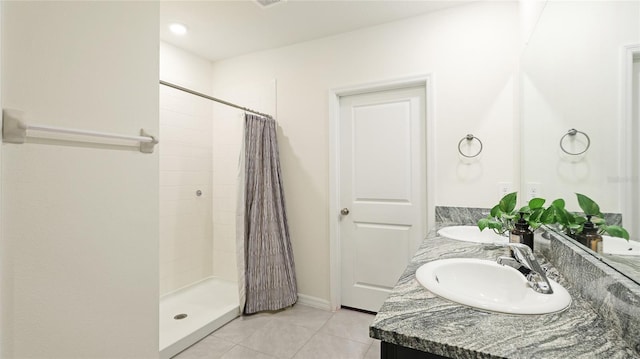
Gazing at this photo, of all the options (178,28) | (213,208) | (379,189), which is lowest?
(213,208)

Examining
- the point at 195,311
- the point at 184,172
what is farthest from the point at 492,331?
the point at 184,172

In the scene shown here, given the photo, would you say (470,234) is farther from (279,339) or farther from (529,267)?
(279,339)

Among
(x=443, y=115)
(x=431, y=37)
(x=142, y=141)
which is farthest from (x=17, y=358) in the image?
(x=431, y=37)

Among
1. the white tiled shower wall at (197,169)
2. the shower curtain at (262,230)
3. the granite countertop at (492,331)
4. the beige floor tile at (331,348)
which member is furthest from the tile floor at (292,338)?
the granite countertop at (492,331)

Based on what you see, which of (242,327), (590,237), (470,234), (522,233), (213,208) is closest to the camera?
(590,237)

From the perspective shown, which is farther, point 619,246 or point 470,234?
point 470,234

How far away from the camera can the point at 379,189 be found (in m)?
2.48

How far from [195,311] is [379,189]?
1848mm

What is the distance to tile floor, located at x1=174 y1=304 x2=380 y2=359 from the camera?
6.33 feet

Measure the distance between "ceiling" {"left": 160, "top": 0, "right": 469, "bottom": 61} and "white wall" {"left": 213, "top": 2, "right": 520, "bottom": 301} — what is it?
10 centimetres

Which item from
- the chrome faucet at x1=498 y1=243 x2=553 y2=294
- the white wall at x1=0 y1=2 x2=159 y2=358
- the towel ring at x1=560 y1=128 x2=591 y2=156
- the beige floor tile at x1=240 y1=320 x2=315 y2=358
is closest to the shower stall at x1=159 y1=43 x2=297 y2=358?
the beige floor tile at x1=240 y1=320 x2=315 y2=358

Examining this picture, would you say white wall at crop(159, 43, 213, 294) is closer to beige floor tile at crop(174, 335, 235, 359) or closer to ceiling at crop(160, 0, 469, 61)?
ceiling at crop(160, 0, 469, 61)

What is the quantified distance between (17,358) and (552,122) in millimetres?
2167

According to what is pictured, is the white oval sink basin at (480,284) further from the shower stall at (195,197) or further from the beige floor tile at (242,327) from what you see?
the shower stall at (195,197)
